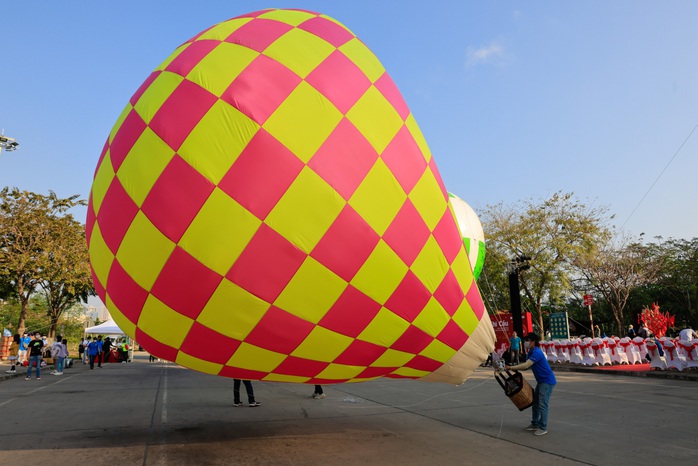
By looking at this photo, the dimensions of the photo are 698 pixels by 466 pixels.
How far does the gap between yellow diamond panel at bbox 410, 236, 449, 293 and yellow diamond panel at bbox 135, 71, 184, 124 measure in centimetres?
310

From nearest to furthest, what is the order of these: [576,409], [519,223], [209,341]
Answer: [209,341], [576,409], [519,223]

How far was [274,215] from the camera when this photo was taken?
435 centimetres

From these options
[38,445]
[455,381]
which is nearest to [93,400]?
[38,445]

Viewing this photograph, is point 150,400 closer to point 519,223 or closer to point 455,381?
point 455,381

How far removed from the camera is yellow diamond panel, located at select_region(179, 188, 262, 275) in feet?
14.2

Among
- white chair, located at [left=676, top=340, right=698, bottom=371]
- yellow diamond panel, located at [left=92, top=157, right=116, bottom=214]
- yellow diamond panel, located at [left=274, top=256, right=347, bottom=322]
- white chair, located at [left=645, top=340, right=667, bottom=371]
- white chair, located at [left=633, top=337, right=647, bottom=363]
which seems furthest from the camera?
white chair, located at [left=633, top=337, right=647, bottom=363]

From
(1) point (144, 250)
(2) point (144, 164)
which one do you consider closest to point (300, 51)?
(2) point (144, 164)

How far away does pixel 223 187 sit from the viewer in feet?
14.3

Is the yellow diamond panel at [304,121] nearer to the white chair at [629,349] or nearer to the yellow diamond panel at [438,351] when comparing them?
the yellow diamond panel at [438,351]

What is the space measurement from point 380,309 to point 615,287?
3432 centimetres

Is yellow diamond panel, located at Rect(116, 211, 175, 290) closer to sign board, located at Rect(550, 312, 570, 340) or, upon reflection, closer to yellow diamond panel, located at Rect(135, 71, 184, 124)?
yellow diamond panel, located at Rect(135, 71, 184, 124)

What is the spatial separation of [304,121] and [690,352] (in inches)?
640

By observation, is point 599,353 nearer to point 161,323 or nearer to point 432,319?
point 432,319

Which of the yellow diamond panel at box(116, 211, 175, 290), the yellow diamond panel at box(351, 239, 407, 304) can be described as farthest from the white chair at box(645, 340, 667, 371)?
the yellow diamond panel at box(116, 211, 175, 290)
